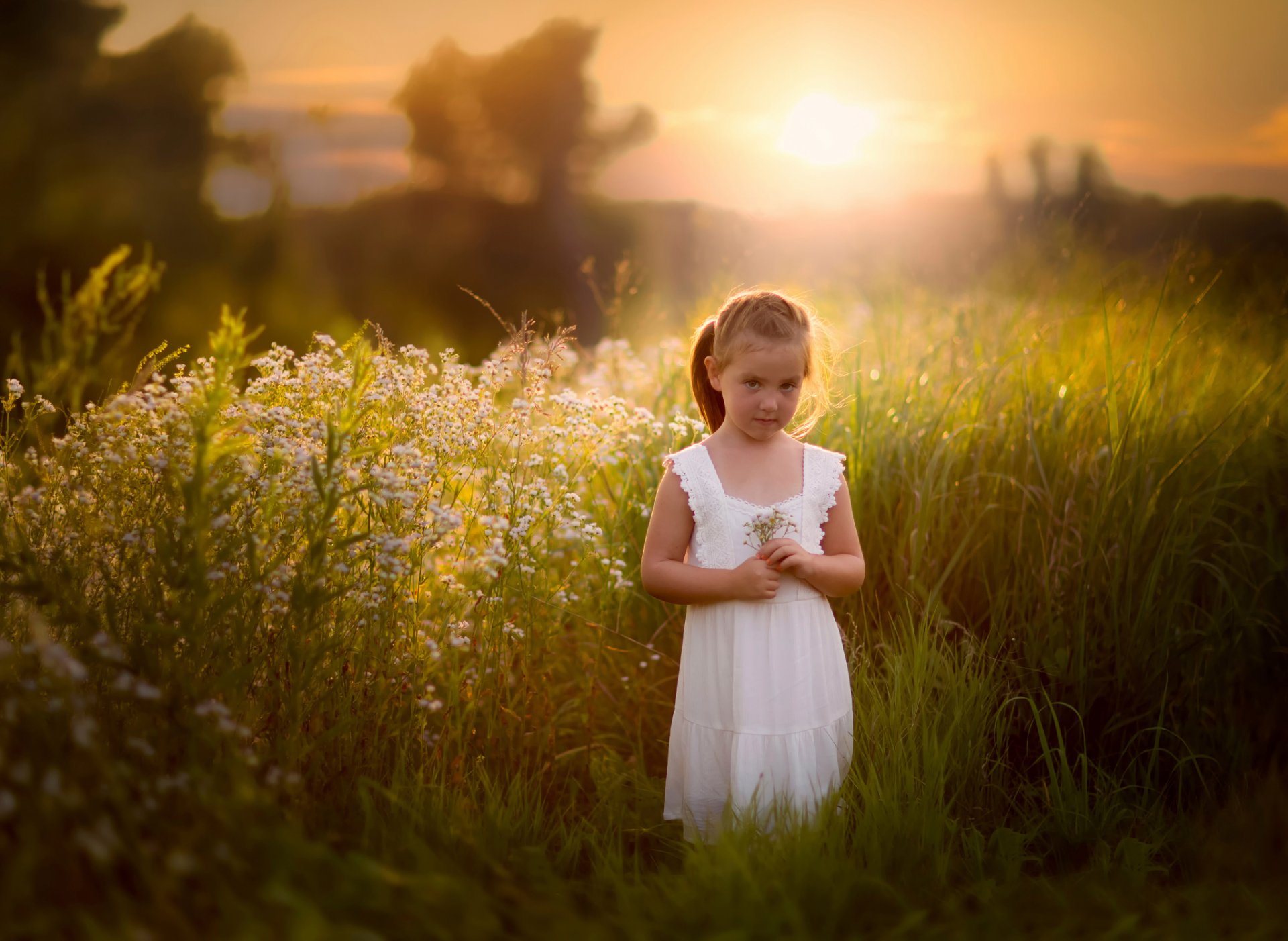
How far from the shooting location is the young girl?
110 inches

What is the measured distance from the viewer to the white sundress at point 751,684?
2811 mm

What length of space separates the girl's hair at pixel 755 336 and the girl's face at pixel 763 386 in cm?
2

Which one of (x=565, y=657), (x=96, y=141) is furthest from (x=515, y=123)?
(x=565, y=657)

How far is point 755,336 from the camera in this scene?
9.14ft

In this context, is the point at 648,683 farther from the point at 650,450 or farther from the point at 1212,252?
the point at 1212,252

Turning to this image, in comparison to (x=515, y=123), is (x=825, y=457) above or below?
below

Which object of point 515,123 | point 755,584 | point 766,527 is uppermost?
point 515,123

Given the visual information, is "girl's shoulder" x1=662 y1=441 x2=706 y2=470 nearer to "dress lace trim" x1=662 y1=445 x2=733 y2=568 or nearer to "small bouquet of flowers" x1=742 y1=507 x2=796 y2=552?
"dress lace trim" x1=662 y1=445 x2=733 y2=568

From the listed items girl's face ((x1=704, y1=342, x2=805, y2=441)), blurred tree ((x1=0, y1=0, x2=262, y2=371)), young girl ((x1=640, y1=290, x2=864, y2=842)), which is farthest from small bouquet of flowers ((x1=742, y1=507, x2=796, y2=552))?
blurred tree ((x1=0, y1=0, x2=262, y2=371))

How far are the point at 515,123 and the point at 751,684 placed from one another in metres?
14.5

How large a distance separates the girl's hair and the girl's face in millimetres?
25

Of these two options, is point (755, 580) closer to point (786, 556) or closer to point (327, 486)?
point (786, 556)

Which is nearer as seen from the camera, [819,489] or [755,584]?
[755,584]

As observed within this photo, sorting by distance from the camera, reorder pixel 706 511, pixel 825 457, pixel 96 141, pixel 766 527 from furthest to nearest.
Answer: pixel 96 141 → pixel 825 457 → pixel 706 511 → pixel 766 527
